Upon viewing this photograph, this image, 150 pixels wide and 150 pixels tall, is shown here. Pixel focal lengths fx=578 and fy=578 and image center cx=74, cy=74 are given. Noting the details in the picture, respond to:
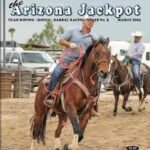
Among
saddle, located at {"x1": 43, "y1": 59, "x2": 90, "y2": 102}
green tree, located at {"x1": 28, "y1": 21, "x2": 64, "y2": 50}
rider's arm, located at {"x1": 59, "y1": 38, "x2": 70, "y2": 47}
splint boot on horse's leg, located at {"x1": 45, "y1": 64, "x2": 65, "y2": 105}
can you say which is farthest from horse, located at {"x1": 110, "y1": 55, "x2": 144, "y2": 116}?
green tree, located at {"x1": 28, "y1": 21, "x2": 64, "y2": 50}

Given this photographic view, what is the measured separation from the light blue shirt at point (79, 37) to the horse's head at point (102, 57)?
0.32m

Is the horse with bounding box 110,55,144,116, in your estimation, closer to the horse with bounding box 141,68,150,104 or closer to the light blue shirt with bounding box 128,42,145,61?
the light blue shirt with bounding box 128,42,145,61

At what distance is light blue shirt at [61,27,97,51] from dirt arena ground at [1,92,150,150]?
189 cm

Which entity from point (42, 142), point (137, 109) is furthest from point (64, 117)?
point (137, 109)

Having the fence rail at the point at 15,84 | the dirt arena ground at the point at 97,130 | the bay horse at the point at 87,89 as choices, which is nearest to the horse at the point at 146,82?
the dirt arena ground at the point at 97,130

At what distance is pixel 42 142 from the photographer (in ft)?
32.2

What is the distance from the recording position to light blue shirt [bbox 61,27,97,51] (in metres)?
9.30

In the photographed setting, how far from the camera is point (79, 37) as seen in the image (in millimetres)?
9305

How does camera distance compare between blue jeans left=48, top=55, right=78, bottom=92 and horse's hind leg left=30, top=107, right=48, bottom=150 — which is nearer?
blue jeans left=48, top=55, right=78, bottom=92

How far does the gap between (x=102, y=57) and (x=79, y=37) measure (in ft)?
2.47

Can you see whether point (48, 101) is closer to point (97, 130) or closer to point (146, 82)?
point (97, 130)

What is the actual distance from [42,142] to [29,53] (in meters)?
17.0

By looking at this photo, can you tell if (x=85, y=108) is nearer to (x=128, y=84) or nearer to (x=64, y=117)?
(x=64, y=117)

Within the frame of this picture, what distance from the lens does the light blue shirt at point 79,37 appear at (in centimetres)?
930
